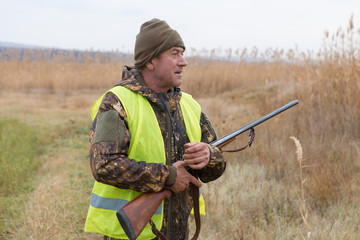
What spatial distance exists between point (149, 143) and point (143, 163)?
0.48 ft

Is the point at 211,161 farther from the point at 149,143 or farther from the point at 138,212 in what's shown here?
the point at 138,212

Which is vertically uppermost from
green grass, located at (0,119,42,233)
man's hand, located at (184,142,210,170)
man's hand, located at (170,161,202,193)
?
man's hand, located at (184,142,210,170)

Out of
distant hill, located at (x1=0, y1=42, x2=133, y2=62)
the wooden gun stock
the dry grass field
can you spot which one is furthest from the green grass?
distant hill, located at (x1=0, y1=42, x2=133, y2=62)

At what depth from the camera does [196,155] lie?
196 cm

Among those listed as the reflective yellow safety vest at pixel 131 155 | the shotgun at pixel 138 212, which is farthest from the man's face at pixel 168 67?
the shotgun at pixel 138 212

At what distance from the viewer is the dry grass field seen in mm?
3531

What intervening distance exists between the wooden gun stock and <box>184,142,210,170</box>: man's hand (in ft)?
0.79

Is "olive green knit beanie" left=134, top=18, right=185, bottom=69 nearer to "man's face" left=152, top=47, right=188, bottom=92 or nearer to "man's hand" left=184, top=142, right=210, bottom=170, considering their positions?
"man's face" left=152, top=47, right=188, bottom=92

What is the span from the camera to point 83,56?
15.4m

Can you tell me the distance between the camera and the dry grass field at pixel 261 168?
3.53m

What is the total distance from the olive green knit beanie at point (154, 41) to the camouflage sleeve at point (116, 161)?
346mm

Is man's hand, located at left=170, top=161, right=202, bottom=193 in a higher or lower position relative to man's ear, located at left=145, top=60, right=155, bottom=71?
lower

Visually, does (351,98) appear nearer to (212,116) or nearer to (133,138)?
(212,116)

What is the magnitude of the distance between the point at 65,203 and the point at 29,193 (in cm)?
71
